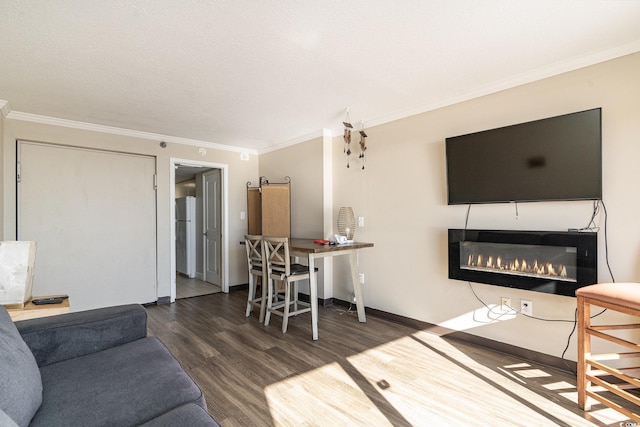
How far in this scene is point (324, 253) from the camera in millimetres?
3064

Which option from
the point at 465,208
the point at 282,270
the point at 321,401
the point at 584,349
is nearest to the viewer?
the point at 584,349

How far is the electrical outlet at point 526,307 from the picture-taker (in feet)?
8.09

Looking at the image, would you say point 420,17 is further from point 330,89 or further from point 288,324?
point 288,324

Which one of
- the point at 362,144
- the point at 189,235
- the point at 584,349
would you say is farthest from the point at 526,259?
the point at 189,235

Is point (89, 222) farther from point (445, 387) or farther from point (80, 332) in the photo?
point (445, 387)

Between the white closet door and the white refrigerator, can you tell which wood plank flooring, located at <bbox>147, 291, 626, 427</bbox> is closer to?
the white closet door

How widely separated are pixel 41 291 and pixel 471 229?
454 centimetres

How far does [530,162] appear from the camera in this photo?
2.40 metres

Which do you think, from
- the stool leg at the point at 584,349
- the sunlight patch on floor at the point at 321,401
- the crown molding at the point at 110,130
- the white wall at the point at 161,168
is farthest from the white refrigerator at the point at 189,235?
the stool leg at the point at 584,349

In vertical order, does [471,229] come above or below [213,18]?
below

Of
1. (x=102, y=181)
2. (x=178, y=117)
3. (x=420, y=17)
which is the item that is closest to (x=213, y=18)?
(x=420, y=17)

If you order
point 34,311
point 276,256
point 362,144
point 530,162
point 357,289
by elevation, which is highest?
point 362,144

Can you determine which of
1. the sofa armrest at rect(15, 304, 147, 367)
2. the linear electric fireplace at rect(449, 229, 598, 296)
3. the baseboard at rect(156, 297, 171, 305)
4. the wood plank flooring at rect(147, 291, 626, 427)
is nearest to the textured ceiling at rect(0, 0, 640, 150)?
the linear electric fireplace at rect(449, 229, 598, 296)

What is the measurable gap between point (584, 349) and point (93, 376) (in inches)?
103
